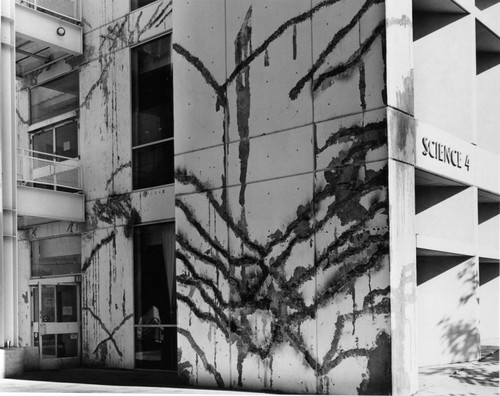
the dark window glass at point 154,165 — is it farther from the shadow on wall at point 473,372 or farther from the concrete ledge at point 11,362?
the shadow on wall at point 473,372

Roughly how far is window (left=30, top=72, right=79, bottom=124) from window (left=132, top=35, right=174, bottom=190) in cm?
260

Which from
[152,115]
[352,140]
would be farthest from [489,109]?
[152,115]

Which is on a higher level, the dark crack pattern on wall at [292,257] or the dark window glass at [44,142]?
the dark window glass at [44,142]

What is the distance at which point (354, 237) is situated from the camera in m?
10.3

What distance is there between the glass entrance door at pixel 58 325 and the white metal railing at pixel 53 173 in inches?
102

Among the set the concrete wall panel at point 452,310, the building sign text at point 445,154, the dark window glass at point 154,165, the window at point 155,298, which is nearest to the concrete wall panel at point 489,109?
the building sign text at point 445,154

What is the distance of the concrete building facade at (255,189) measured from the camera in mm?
10328

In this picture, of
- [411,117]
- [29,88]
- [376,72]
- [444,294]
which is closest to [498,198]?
[444,294]

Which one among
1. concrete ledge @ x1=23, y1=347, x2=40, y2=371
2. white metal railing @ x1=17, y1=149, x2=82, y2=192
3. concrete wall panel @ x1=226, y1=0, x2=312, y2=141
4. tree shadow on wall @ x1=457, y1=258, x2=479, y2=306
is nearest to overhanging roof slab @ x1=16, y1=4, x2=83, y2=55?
white metal railing @ x1=17, y1=149, x2=82, y2=192

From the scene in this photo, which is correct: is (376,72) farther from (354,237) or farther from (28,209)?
(28,209)

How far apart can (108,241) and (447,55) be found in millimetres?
8797

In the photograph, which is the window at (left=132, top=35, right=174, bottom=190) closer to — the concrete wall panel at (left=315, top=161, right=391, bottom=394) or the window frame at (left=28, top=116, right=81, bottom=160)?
the window frame at (left=28, top=116, right=81, bottom=160)

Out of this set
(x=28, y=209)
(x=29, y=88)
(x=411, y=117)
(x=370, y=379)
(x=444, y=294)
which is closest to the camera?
(x=370, y=379)

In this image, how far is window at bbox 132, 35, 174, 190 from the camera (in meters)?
15.0
